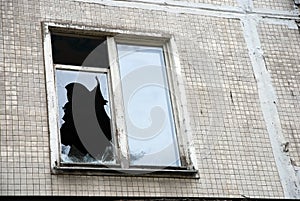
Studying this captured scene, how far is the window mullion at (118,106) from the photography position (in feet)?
20.3

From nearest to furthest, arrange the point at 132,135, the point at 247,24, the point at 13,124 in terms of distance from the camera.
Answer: the point at 13,124
the point at 132,135
the point at 247,24

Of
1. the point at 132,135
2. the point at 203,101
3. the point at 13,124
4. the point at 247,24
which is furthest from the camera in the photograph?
the point at 247,24

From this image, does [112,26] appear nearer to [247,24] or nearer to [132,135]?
[132,135]

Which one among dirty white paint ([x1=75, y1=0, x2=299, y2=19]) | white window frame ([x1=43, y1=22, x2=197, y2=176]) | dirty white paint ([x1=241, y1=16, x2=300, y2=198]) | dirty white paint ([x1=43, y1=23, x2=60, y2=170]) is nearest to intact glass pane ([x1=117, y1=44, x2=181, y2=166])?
white window frame ([x1=43, y1=22, x2=197, y2=176])

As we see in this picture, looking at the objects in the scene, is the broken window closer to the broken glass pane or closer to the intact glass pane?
the broken glass pane

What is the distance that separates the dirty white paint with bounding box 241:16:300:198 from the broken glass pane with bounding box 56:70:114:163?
1932 mm

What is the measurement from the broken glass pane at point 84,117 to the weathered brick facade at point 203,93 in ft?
0.89

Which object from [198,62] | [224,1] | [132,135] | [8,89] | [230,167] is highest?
[224,1]

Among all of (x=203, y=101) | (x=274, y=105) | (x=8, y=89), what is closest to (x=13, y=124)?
(x=8, y=89)

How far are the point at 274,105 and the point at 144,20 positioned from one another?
1887 mm

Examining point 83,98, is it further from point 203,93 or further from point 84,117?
point 203,93

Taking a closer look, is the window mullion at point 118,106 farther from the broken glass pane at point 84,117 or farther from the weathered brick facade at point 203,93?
the weathered brick facade at point 203,93

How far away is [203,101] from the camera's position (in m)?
6.80

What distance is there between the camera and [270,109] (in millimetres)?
7051
